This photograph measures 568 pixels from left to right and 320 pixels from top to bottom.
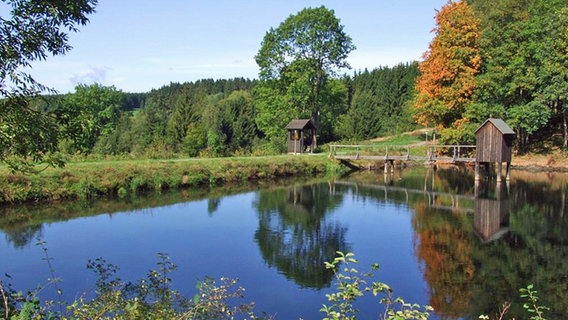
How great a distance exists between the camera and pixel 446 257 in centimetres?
1430

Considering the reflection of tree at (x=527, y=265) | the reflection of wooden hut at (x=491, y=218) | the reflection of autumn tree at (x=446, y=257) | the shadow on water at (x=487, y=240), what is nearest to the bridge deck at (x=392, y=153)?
the shadow on water at (x=487, y=240)

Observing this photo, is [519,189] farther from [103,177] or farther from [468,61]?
[103,177]

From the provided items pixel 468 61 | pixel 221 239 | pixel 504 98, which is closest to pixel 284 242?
pixel 221 239

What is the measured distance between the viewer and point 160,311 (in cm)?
613

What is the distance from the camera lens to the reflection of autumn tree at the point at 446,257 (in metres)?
10.9

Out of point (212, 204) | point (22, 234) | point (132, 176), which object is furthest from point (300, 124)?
point (22, 234)

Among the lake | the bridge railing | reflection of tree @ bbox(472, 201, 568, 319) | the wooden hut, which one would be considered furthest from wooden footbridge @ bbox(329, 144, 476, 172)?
reflection of tree @ bbox(472, 201, 568, 319)

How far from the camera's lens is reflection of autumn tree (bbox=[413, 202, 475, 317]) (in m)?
10.9

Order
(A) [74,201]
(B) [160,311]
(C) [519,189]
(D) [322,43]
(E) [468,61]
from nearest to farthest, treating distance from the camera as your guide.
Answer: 1. (B) [160,311]
2. (A) [74,201]
3. (C) [519,189]
4. (E) [468,61]
5. (D) [322,43]

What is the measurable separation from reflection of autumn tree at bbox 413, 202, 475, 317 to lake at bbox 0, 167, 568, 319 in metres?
0.05

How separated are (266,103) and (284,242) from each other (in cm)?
3041

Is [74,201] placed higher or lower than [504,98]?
lower

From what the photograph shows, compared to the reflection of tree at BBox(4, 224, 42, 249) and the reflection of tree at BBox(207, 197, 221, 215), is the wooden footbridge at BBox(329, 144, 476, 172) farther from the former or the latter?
the reflection of tree at BBox(4, 224, 42, 249)

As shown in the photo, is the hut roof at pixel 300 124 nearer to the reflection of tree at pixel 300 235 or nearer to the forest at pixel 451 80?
the forest at pixel 451 80
